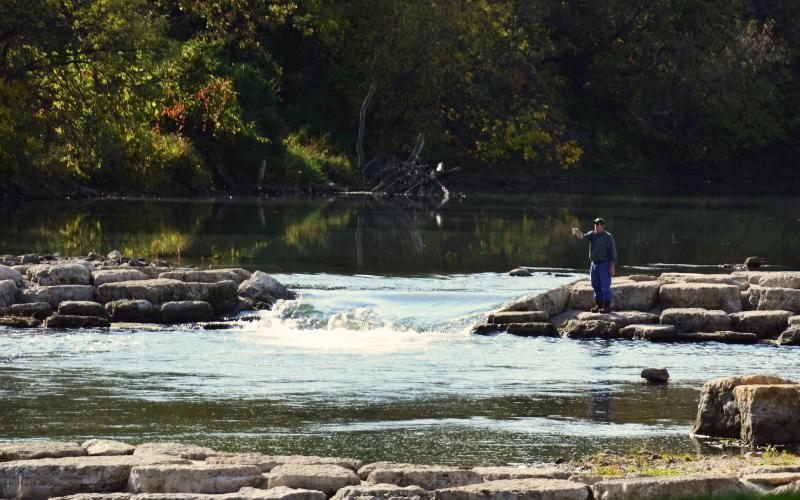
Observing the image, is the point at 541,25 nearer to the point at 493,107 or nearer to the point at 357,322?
the point at 493,107

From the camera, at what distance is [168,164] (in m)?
56.9

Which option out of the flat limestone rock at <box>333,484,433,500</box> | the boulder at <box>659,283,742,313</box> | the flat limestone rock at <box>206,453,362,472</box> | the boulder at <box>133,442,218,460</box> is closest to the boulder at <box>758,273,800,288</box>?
the boulder at <box>659,283,742,313</box>

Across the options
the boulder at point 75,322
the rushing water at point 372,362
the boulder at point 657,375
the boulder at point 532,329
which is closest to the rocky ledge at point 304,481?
the rushing water at point 372,362

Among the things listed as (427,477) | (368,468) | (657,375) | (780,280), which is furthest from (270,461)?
(780,280)

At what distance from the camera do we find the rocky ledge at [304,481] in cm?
1151

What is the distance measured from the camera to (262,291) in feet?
91.4

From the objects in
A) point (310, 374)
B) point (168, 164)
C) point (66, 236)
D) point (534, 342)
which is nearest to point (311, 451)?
point (310, 374)

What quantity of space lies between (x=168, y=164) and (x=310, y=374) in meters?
37.3

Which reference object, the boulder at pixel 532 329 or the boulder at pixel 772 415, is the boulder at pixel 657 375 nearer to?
the boulder at pixel 772 415

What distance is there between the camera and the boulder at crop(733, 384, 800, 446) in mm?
15312

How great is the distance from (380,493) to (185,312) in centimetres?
1521

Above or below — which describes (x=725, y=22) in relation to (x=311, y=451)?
above

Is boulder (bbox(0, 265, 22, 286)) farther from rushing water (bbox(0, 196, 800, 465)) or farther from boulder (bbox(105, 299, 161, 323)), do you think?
rushing water (bbox(0, 196, 800, 465))

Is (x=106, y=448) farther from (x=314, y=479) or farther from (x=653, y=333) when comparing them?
(x=653, y=333)
